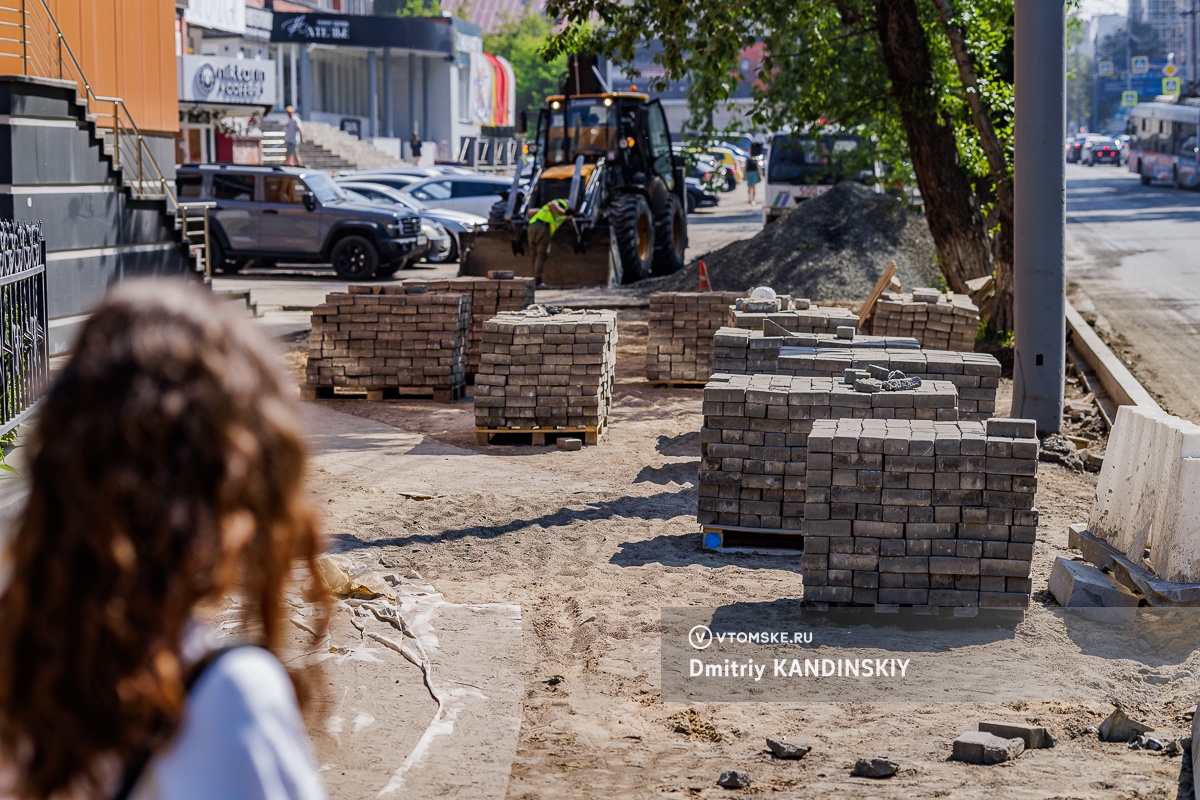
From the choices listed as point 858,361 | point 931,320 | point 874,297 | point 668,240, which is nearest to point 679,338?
point 874,297

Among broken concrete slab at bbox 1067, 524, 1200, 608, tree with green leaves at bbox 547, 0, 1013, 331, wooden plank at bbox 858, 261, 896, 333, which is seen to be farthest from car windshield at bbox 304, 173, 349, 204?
broken concrete slab at bbox 1067, 524, 1200, 608

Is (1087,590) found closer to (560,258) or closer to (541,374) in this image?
(541,374)

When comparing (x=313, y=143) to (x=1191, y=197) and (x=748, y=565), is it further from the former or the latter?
(x=748, y=565)

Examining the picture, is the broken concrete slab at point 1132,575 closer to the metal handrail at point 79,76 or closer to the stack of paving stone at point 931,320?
the stack of paving stone at point 931,320

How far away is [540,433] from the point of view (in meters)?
12.0

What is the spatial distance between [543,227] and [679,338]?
7694 millimetres

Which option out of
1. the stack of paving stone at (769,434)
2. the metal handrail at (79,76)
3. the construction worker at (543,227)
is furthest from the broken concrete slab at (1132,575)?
the construction worker at (543,227)

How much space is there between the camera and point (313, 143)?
164 ft

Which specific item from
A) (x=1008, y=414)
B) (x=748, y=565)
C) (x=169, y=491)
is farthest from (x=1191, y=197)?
(x=169, y=491)

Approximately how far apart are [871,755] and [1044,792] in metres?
0.70

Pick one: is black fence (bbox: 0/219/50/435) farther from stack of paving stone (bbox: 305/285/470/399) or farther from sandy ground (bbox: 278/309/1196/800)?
stack of paving stone (bbox: 305/285/470/399)

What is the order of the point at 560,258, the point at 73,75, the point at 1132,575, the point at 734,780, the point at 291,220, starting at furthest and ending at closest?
1. the point at 291,220
2. the point at 560,258
3. the point at 73,75
4. the point at 1132,575
5. the point at 734,780

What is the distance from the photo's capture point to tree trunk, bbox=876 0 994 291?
1652 centimetres

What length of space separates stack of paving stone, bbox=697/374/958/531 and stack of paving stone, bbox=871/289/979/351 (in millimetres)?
5362
